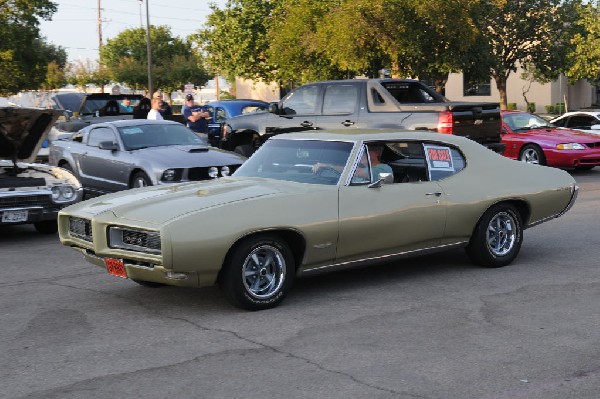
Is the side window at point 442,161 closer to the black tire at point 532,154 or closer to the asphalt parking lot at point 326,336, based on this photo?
the asphalt parking lot at point 326,336

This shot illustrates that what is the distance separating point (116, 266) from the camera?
6.66 meters

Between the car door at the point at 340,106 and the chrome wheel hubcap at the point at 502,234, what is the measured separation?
7.03 meters

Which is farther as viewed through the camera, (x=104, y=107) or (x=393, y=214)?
(x=104, y=107)

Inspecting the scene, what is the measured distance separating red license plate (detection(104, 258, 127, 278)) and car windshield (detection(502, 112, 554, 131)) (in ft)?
46.7

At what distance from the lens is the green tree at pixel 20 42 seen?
43.1m

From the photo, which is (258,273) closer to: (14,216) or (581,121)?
(14,216)

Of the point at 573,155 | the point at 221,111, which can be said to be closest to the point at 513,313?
the point at 573,155

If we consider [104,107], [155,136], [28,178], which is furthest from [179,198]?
[104,107]

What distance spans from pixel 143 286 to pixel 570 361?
392 centimetres

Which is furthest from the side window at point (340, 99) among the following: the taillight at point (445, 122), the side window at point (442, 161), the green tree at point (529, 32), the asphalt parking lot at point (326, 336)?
the green tree at point (529, 32)

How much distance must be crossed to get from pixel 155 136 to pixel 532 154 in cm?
888

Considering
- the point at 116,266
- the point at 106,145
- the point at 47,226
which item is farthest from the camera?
the point at 106,145

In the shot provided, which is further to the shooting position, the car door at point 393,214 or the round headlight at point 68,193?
the round headlight at point 68,193

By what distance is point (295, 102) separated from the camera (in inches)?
641
